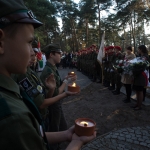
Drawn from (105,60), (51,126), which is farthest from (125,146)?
(105,60)

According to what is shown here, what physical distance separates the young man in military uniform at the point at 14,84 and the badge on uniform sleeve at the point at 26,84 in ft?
2.85

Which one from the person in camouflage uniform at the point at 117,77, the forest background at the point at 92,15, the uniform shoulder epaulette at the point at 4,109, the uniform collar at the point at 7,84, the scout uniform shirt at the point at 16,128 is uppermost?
the forest background at the point at 92,15

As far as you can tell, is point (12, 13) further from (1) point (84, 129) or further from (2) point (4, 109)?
(1) point (84, 129)

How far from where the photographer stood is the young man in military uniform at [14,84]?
0.64 metres

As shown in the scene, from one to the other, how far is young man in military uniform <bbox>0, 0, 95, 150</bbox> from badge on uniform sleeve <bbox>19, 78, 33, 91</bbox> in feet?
2.85

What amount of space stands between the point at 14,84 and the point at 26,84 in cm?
96

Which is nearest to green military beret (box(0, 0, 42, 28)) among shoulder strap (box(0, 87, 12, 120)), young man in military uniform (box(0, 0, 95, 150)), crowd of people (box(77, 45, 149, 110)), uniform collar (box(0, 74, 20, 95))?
young man in military uniform (box(0, 0, 95, 150))

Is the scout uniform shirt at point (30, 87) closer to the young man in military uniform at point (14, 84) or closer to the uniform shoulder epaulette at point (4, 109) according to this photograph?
the young man in military uniform at point (14, 84)

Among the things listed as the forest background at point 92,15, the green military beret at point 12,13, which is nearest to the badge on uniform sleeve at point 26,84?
the green military beret at point 12,13

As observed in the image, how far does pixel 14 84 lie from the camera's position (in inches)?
34.6

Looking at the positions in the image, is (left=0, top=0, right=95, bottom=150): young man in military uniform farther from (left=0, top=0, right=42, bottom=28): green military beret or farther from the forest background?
the forest background

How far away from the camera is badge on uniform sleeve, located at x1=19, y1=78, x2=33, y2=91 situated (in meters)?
1.79

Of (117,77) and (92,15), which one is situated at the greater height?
(92,15)

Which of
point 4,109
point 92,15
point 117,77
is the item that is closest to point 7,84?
point 4,109
